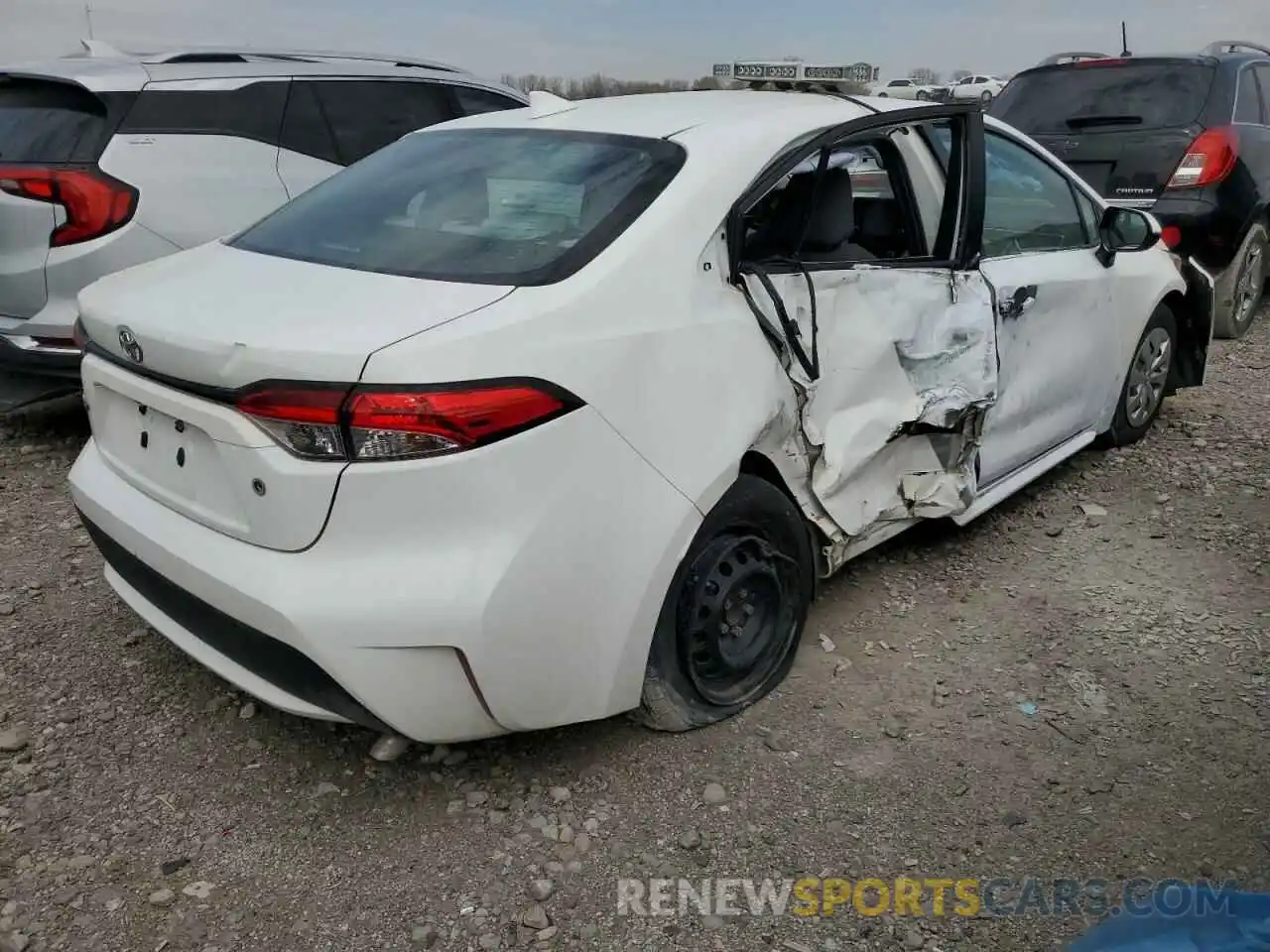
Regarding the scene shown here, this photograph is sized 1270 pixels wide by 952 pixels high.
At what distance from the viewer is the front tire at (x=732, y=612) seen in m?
2.63

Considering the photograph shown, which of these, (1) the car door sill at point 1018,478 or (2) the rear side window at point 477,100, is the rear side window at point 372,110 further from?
(1) the car door sill at point 1018,478

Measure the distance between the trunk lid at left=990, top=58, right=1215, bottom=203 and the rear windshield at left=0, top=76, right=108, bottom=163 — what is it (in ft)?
17.3

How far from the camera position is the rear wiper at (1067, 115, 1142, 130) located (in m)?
6.46

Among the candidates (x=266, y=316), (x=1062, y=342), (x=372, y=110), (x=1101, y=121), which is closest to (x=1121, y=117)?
(x=1101, y=121)

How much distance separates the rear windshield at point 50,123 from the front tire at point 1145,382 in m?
4.43

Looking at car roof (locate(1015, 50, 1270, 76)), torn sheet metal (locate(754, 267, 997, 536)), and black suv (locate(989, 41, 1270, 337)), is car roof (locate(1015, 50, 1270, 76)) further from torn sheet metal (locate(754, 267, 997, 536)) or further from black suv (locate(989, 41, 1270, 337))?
torn sheet metal (locate(754, 267, 997, 536))

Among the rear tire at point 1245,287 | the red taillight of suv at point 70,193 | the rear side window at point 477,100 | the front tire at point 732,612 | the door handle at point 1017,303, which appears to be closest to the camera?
the front tire at point 732,612

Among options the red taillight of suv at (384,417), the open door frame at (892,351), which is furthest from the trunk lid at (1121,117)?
the red taillight of suv at (384,417)

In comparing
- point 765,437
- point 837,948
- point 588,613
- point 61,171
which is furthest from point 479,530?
point 61,171

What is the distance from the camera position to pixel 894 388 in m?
3.13

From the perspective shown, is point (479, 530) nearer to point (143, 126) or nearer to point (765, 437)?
point (765, 437)

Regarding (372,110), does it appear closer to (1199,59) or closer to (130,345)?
(130,345)

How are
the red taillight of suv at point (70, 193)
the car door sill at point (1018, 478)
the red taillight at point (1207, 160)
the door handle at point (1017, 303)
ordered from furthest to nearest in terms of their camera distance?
the red taillight at point (1207, 160) → the red taillight of suv at point (70, 193) → the car door sill at point (1018, 478) → the door handle at point (1017, 303)

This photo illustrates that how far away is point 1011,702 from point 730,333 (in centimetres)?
131
